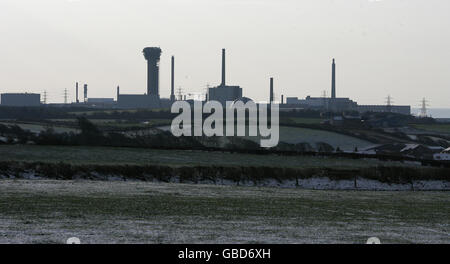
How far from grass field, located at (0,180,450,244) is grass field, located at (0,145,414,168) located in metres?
22.5

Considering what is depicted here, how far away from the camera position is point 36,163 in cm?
5378

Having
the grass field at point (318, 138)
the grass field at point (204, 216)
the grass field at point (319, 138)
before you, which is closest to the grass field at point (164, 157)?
the grass field at point (204, 216)

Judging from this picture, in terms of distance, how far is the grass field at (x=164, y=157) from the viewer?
64.3m

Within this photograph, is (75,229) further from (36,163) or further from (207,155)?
(207,155)

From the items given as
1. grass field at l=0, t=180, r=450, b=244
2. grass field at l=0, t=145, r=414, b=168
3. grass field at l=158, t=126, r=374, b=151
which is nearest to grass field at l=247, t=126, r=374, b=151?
grass field at l=158, t=126, r=374, b=151

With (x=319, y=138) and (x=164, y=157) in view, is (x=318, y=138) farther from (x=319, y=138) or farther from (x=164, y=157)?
(x=164, y=157)

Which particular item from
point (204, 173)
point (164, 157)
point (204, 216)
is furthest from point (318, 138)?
point (204, 216)

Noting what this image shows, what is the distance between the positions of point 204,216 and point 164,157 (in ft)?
140

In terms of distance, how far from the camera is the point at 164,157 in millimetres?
70500

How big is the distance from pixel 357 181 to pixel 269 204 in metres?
22.8

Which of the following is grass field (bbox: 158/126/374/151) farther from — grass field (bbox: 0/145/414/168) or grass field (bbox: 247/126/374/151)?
grass field (bbox: 0/145/414/168)

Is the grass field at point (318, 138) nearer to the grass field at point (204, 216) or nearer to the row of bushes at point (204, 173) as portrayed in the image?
the row of bushes at point (204, 173)

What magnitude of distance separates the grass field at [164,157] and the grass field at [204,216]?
22476mm
